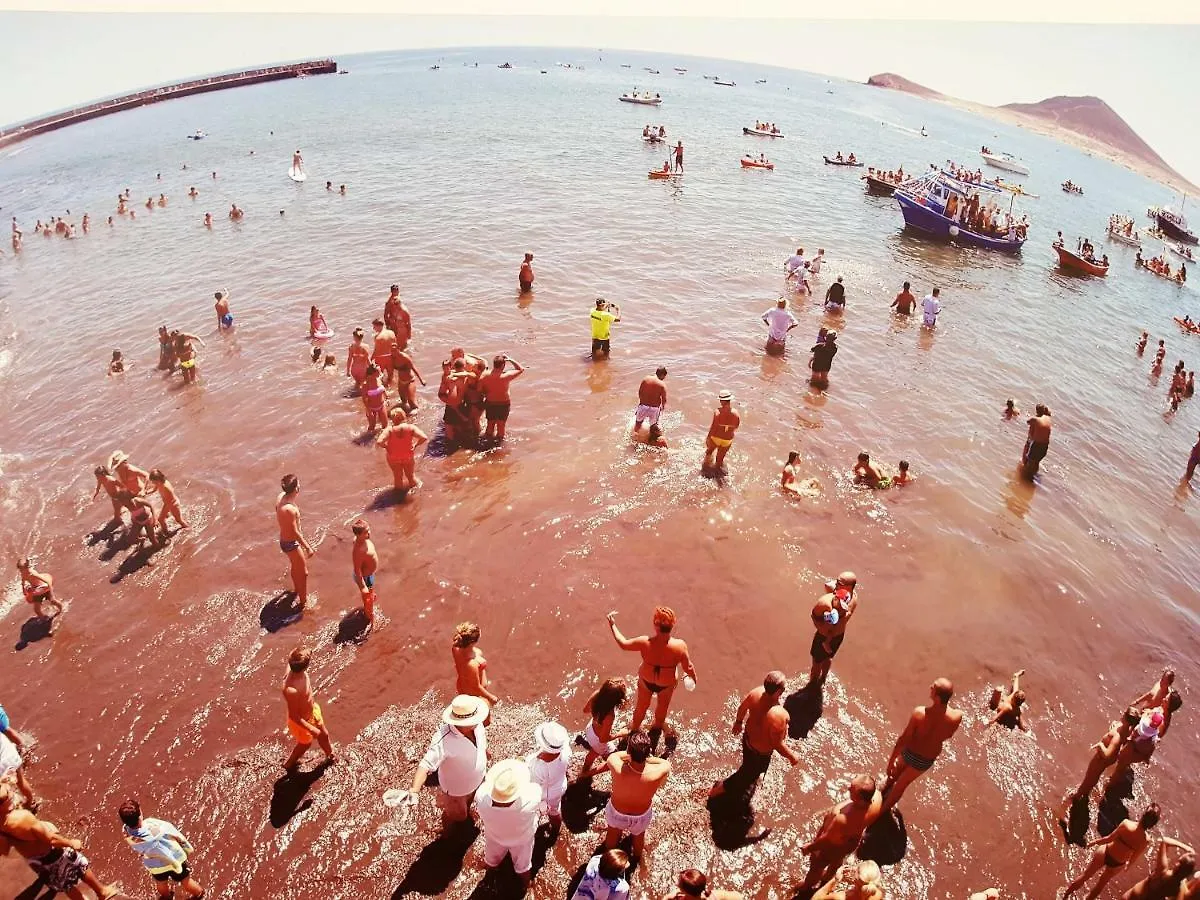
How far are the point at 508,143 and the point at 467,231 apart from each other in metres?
29.1

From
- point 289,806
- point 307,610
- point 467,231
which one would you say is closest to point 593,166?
point 467,231

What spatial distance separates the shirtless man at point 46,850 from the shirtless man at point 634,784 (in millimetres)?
5043

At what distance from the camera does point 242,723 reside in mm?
7777

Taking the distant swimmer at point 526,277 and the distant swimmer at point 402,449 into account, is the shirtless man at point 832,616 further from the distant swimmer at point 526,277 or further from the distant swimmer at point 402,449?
the distant swimmer at point 526,277

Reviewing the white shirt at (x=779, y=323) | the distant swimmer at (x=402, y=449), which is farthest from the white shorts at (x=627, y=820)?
the white shirt at (x=779, y=323)

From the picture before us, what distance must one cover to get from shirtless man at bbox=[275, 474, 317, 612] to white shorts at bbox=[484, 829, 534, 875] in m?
5.22

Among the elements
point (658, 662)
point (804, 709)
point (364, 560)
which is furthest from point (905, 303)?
point (364, 560)

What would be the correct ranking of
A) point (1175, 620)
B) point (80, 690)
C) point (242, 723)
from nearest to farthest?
point (242, 723), point (80, 690), point (1175, 620)

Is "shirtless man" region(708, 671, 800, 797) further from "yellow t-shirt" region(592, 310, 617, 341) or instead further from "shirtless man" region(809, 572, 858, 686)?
"yellow t-shirt" region(592, 310, 617, 341)

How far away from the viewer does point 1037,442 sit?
13984 millimetres

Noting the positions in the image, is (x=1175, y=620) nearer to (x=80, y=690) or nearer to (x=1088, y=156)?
(x=80, y=690)

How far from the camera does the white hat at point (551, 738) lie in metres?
5.72

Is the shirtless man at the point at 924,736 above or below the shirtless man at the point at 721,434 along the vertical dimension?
below

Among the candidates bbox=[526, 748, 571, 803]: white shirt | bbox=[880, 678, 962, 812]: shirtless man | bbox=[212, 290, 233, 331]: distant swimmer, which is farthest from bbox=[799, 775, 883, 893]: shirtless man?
bbox=[212, 290, 233, 331]: distant swimmer
